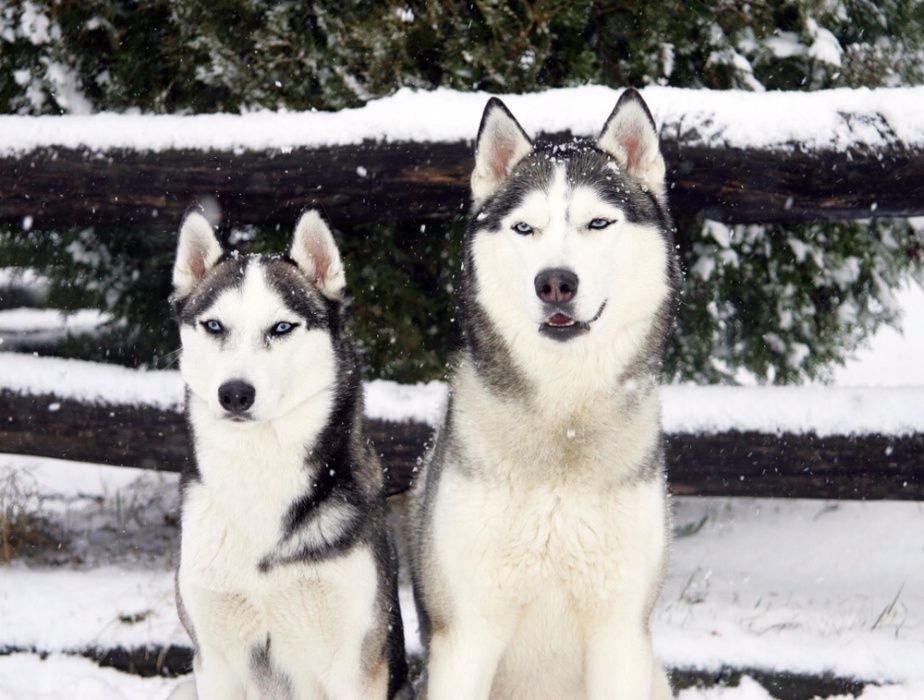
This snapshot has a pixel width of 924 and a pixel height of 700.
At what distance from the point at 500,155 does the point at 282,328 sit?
0.91 meters

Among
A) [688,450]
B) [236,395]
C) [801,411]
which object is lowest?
[688,450]

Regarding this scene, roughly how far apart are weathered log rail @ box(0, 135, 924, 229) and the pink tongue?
1463 millimetres

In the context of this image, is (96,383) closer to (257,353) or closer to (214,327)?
(214,327)

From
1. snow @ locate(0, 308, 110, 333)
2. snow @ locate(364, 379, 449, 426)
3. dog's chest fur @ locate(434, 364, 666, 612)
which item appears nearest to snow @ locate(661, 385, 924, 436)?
snow @ locate(364, 379, 449, 426)

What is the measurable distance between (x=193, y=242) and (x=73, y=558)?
8.21 feet

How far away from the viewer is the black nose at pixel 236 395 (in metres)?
3.25

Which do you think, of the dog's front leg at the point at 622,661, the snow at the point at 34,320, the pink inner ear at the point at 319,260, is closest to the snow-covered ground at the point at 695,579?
the pink inner ear at the point at 319,260

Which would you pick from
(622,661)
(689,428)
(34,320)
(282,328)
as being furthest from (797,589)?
(34,320)

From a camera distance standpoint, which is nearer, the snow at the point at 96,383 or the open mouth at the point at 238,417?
the open mouth at the point at 238,417

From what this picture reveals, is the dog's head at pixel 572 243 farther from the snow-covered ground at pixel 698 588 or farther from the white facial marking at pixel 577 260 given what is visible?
the snow-covered ground at pixel 698 588

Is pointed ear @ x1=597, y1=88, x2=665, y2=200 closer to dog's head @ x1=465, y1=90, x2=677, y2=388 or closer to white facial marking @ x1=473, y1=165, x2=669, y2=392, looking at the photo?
dog's head @ x1=465, y1=90, x2=677, y2=388

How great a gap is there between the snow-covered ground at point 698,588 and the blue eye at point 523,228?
2.06 metres

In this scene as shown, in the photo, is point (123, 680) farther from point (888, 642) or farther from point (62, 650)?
point (888, 642)

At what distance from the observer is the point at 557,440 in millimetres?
3240
